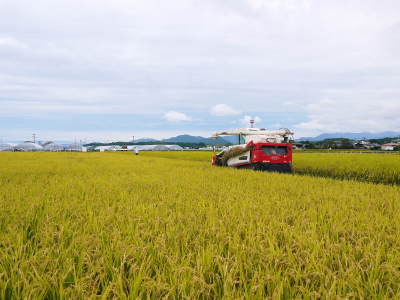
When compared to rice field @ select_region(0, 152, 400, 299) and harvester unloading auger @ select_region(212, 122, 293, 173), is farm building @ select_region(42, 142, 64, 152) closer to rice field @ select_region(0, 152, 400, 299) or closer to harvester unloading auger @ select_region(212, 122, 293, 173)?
harvester unloading auger @ select_region(212, 122, 293, 173)

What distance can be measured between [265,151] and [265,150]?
0.05 meters

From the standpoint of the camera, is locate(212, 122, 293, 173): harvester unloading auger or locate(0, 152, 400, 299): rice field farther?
locate(212, 122, 293, 173): harvester unloading auger

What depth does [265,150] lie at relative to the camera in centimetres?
1455

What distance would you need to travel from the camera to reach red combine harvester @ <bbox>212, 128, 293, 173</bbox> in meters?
14.4

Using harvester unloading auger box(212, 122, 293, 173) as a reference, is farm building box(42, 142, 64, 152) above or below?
above

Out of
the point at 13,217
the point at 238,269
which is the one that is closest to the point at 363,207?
the point at 238,269

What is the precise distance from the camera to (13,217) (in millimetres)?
4480

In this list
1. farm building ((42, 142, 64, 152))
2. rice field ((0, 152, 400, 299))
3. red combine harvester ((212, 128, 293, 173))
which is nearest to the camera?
rice field ((0, 152, 400, 299))

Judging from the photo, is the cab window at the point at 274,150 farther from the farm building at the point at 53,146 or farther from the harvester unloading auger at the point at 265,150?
the farm building at the point at 53,146

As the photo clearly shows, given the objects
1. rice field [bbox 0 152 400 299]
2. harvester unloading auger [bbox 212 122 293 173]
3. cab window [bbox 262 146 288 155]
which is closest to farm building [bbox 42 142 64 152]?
harvester unloading auger [bbox 212 122 293 173]

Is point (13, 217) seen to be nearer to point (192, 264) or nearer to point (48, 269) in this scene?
point (48, 269)

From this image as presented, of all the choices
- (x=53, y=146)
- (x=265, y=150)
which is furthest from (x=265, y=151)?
(x=53, y=146)

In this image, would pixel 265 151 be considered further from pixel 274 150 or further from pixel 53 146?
pixel 53 146

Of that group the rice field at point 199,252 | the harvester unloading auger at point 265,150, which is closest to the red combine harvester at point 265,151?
the harvester unloading auger at point 265,150
